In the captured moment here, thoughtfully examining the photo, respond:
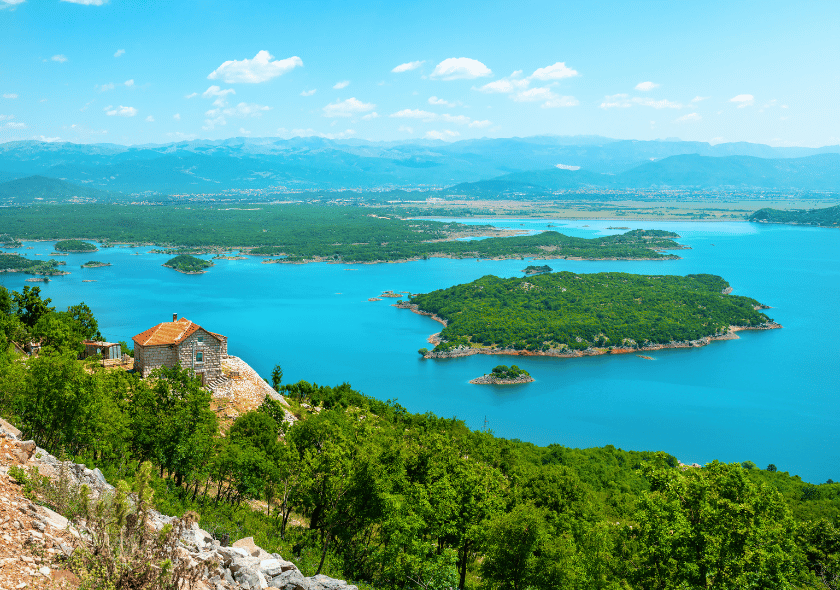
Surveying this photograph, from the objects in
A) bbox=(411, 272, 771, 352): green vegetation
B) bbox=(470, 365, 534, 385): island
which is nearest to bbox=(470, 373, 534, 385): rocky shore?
bbox=(470, 365, 534, 385): island

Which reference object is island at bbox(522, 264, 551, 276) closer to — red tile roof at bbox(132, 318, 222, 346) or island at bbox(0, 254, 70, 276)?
island at bbox(0, 254, 70, 276)

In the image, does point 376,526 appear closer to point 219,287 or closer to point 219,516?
point 219,516

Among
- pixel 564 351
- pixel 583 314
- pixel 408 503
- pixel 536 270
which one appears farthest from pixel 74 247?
pixel 408 503

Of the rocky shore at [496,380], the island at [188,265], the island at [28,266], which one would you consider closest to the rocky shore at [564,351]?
the rocky shore at [496,380]

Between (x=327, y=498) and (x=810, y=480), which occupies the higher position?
(x=327, y=498)

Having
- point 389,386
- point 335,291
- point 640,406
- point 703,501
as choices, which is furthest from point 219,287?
point 703,501

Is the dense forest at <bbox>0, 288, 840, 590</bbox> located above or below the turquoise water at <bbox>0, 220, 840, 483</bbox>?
above
